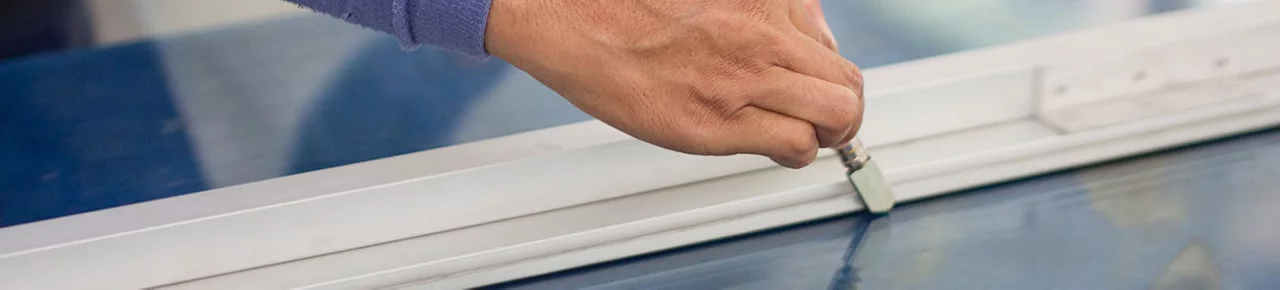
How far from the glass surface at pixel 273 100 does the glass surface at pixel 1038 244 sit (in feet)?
0.58

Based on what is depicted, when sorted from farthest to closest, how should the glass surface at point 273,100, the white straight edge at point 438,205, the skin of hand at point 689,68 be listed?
1. the glass surface at point 273,100
2. the white straight edge at point 438,205
3. the skin of hand at point 689,68

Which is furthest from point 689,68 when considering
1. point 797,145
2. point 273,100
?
point 273,100

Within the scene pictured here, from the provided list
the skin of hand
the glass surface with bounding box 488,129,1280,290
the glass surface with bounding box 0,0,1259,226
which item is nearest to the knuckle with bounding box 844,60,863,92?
the skin of hand

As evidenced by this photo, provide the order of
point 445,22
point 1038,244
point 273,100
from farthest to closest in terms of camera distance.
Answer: point 273,100, point 1038,244, point 445,22

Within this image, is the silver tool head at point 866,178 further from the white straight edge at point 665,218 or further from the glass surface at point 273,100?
the glass surface at point 273,100

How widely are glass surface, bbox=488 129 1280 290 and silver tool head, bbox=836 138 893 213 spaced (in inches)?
0.5

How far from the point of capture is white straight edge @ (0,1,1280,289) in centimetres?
56

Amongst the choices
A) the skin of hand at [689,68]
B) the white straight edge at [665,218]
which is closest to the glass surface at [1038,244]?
the white straight edge at [665,218]

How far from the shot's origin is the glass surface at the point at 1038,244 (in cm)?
53

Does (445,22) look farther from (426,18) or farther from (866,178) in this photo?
(866,178)

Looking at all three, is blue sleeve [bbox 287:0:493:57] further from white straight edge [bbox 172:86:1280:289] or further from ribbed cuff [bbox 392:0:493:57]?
white straight edge [bbox 172:86:1280:289]

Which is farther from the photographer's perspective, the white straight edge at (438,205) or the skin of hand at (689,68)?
the white straight edge at (438,205)

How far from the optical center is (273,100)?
2.73 feet

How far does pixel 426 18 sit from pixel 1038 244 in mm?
389
